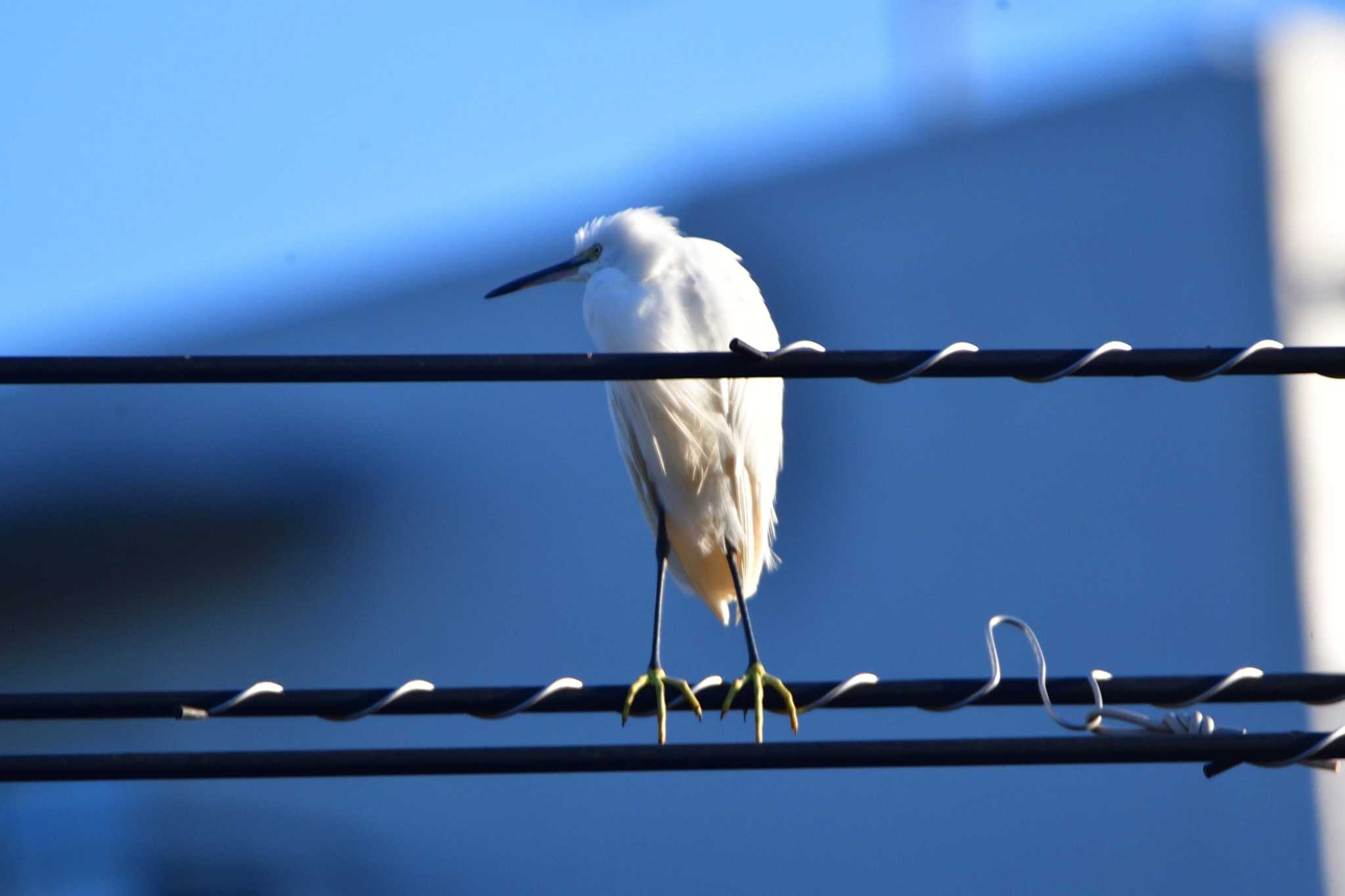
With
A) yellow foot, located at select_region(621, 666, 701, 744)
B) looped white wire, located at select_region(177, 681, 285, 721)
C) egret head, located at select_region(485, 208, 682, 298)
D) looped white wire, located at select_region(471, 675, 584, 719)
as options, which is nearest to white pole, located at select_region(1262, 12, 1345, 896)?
egret head, located at select_region(485, 208, 682, 298)

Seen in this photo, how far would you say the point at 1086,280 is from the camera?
6840 millimetres

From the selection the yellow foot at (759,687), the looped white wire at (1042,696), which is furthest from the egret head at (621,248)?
the looped white wire at (1042,696)

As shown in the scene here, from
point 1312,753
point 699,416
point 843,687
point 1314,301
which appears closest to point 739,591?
point 699,416

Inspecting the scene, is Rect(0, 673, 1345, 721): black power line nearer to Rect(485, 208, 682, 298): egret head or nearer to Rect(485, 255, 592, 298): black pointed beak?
Rect(485, 208, 682, 298): egret head

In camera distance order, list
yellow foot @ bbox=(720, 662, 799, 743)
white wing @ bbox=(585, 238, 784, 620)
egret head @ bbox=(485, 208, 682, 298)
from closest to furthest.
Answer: yellow foot @ bbox=(720, 662, 799, 743)
white wing @ bbox=(585, 238, 784, 620)
egret head @ bbox=(485, 208, 682, 298)

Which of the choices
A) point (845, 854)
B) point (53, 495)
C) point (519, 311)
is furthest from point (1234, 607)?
point (53, 495)

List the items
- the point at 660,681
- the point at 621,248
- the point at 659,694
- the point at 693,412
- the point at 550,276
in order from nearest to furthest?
the point at 659,694, the point at 660,681, the point at 693,412, the point at 621,248, the point at 550,276

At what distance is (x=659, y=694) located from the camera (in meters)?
2.71

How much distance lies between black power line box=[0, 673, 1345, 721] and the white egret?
5.30 ft

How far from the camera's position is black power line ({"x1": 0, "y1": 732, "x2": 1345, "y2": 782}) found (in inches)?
67.3

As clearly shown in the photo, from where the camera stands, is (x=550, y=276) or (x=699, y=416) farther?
(x=550, y=276)

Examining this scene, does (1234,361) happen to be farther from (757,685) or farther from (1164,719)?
(757,685)

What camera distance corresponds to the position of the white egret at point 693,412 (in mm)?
3705

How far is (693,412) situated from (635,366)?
1.92 metres
